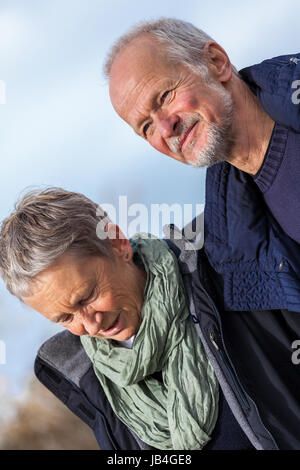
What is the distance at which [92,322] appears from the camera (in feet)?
5.31

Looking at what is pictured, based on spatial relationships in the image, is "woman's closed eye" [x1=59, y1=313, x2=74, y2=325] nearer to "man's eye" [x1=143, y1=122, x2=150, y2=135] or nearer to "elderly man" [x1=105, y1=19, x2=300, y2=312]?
"elderly man" [x1=105, y1=19, x2=300, y2=312]

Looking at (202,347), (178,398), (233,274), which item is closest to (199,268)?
(233,274)

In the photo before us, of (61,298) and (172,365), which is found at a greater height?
(61,298)

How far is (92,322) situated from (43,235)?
0.31 m

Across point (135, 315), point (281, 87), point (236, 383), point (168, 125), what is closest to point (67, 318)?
point (135, 315)

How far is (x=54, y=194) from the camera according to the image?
5.31 feet

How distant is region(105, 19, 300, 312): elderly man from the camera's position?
1.52m

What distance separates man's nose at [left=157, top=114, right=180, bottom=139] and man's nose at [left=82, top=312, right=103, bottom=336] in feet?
1.90

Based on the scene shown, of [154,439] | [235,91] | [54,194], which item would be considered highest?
[235,91]

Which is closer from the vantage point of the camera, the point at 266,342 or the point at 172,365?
the point at 266,342

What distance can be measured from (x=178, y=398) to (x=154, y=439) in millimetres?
182

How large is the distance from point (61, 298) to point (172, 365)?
417 millimetres

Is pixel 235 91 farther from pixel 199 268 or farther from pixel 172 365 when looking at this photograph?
pixel 172 365

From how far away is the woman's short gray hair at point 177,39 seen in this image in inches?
62.3
